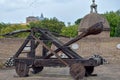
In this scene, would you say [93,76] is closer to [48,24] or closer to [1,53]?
[1,53]

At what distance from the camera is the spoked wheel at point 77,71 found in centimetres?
1228

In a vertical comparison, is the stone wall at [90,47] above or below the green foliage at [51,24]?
below

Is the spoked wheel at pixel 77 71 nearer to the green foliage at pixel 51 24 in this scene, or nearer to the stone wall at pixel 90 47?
the stone wall at pixel 90 47

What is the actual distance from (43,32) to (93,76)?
96.4 inches

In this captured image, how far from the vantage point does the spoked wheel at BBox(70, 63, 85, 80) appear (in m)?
12.3

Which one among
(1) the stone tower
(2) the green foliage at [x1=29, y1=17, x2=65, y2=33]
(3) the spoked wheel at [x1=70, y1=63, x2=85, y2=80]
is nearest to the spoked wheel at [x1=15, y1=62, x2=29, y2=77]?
(3) the spoked wheel at [x1=70, y1=63, x2=85, y2=80]

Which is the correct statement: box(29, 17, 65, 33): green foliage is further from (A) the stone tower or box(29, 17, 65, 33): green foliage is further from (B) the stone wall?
(B) the stone wall

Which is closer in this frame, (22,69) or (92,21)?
(22,69)

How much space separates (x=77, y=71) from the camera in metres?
12.4

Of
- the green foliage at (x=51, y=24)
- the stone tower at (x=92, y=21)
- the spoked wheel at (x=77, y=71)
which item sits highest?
the green foliage at (x=51, y=24)

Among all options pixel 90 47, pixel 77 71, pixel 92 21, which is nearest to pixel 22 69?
pixel 77 71

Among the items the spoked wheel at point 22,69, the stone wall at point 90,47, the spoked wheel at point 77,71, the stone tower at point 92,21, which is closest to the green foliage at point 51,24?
the stone tower at point 92,21

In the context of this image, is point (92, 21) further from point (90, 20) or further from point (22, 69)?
point (22, 69)

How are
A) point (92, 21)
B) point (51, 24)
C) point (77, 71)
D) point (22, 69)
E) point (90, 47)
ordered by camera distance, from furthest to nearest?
point (51, 24)
point (92, 21)
point (90, 47)
point (22, 69)
point (77, 71)
